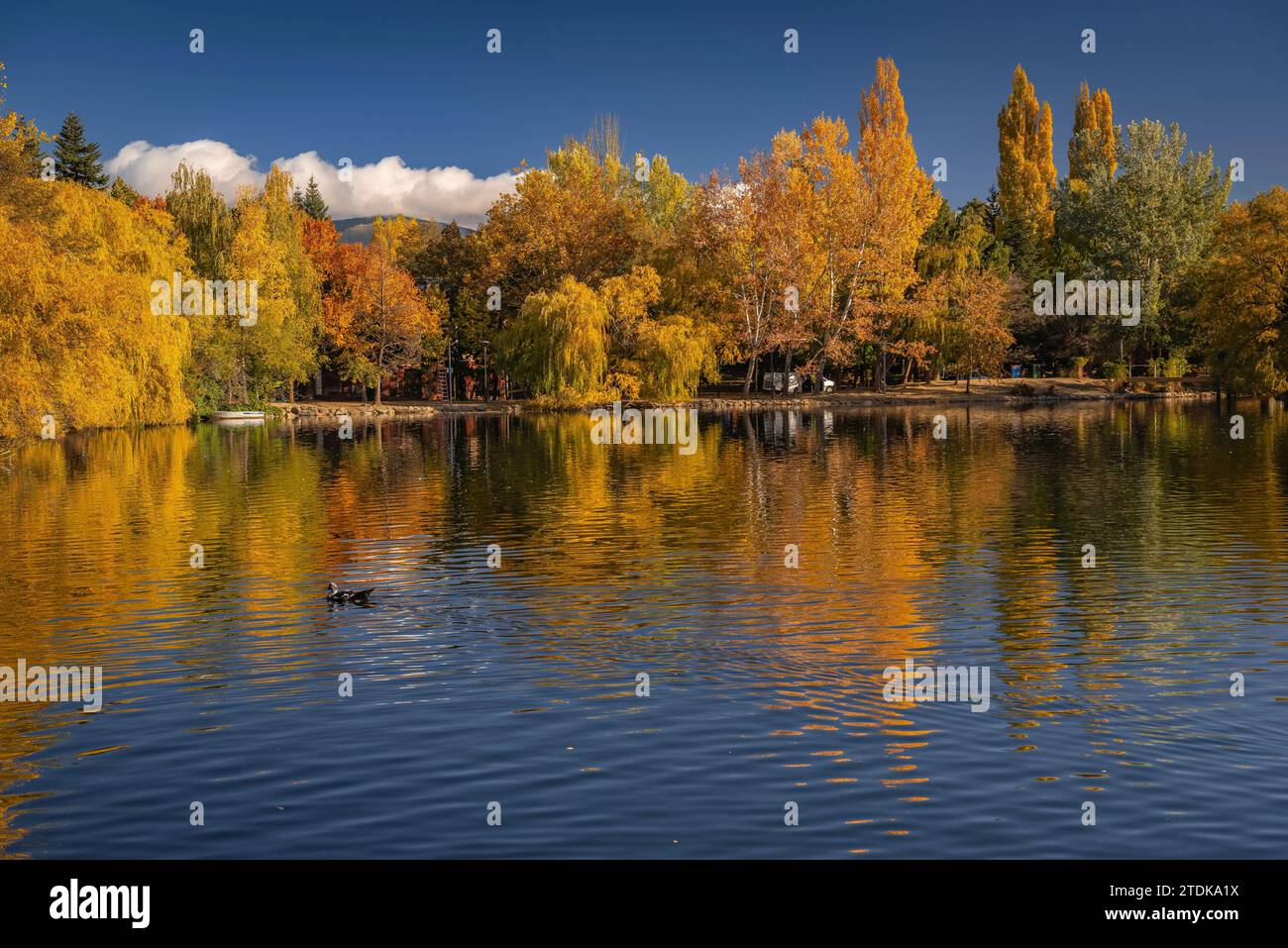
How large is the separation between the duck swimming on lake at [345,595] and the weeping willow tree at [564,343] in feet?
230

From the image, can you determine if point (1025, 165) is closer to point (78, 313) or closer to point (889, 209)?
point (889, 209)

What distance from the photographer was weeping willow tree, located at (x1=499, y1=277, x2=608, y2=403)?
91312 mm

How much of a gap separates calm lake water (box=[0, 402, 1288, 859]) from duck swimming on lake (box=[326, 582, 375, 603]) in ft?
1.28

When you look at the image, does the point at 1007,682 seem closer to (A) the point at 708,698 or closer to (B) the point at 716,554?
(A) the point at 708,698

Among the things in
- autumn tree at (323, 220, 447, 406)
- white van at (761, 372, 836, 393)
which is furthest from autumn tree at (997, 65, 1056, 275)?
autumn tree at (323, 220, 447, 406)

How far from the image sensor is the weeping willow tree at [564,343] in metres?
91.3

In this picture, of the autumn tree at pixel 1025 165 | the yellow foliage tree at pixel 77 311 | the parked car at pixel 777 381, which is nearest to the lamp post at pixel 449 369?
the parked car at pixel 777 381

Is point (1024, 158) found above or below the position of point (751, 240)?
above

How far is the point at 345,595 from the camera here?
858 inches

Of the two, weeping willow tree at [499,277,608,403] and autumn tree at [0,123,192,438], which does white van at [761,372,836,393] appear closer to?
weeping willow tree at [499,277,608,403]

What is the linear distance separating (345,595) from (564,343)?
232 feet

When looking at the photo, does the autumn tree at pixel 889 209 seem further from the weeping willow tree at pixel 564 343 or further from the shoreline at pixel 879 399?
the weeping willow tree at pixel 564 343

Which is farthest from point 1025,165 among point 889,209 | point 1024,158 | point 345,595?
point 345,595
